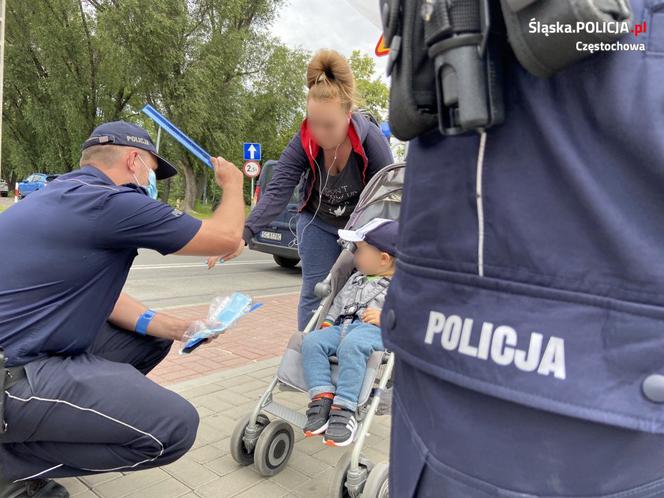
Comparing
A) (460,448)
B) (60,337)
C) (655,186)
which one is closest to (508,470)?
(460,448)

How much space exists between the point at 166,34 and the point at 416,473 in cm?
2247

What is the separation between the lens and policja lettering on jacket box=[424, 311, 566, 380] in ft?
2.72

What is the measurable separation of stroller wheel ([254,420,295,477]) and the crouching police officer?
48cm

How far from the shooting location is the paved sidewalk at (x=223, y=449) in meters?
2.66

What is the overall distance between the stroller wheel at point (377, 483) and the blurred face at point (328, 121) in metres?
1.76

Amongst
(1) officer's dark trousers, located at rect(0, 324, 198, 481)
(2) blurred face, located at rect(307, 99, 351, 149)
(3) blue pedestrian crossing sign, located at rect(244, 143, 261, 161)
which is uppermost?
(3) blue pedestrian crossing sign, located at rect(244, 143, 261, 161)

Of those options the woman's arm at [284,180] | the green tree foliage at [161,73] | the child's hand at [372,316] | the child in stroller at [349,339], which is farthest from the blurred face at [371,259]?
the green tree foliage at [161,73]

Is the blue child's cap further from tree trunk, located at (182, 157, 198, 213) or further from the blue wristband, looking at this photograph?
tree trunk, located at (182, 157, 198, 213)

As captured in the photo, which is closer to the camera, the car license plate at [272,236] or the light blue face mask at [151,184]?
the light blue face mask at [151,184]

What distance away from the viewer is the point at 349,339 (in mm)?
2713

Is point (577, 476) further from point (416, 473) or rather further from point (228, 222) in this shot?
point (228, 222)

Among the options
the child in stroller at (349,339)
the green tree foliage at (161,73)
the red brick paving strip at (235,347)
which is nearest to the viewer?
the child in stroller at (349,339)

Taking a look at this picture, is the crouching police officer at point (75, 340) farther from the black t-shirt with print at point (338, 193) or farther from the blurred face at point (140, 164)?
the black t-shirt with print at point (338, 193)

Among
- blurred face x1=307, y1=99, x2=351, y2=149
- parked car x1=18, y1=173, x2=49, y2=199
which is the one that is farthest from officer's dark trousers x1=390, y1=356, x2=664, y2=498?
parked car x1=18, y1=173, x2=49, y2=199
